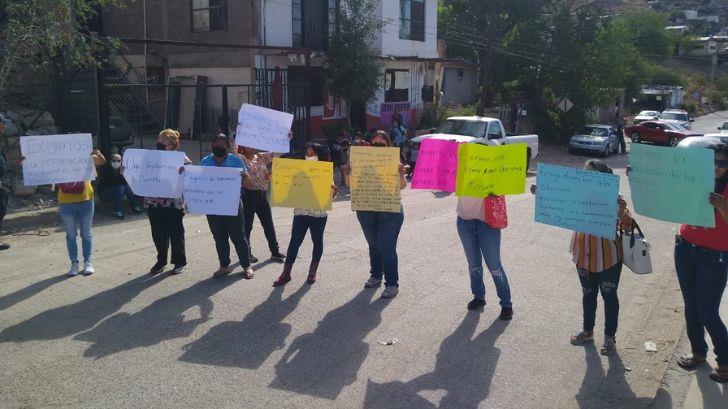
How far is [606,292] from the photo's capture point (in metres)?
5.07

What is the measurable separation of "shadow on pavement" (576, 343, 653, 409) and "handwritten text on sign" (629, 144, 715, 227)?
4.17 ft

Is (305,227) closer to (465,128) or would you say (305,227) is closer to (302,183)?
(302,183)

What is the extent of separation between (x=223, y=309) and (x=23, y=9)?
694 cm

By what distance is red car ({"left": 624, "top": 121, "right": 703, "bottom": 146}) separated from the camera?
31391 mm

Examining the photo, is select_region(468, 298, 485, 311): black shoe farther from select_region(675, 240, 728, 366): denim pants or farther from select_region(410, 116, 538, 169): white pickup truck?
select_region(410, 116, 538, 169): white pickup truck

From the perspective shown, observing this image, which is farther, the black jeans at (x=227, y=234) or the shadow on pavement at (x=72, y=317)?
the black jeans at (x=227, y=234)

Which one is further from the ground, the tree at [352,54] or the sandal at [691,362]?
the tree at [352,54]

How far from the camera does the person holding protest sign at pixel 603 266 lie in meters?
5.00

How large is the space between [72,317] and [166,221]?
1654 mm

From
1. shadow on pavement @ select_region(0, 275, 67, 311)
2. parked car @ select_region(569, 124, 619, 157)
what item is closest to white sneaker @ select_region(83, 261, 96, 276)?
shadow on pavement @ select_region(0, 275, 67, 311)

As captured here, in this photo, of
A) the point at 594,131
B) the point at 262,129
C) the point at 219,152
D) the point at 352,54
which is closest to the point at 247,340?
the point at 219,152

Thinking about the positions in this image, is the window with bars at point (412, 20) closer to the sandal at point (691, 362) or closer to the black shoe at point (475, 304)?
the black shoe at point (475, 304)

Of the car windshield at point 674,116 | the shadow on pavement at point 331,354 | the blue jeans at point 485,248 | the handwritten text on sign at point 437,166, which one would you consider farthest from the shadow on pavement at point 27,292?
the car windshield at point 674,116

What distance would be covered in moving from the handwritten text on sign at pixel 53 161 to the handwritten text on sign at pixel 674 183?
Answer: 569 centimetres
